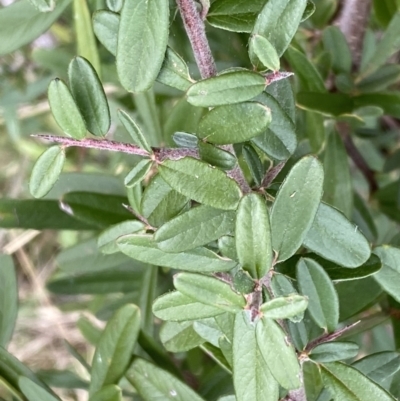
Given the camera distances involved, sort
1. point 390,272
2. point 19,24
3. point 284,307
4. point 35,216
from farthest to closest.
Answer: point 35,216
point 19,24
point 390,272
point 284,307

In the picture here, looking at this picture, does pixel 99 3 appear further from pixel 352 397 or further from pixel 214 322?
pixel 352 397

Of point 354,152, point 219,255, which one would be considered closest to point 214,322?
point 219,255

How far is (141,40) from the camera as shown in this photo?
371 millimetres

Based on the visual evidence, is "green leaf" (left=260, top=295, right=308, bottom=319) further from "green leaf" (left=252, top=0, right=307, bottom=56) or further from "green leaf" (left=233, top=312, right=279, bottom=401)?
"green leaf" (left=252, top=0, right=307, bottom=56)

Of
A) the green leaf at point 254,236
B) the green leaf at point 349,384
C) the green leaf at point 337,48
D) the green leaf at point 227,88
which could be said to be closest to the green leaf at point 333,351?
the green leaf at point 349,384

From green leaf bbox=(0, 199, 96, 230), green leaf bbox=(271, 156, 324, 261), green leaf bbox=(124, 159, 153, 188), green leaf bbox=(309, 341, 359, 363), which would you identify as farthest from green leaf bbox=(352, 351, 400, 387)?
green leaf bbox=(0, 199, 96, 230)

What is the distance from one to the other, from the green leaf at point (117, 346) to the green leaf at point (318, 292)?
0.19m

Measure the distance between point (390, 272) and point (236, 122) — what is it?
7.8 inches

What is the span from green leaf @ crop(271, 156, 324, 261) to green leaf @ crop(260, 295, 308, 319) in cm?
5

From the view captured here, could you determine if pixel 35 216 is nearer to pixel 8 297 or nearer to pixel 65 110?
pixel 8 297

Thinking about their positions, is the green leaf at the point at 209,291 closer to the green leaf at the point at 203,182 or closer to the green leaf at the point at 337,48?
the green leaf at the point at 203,182

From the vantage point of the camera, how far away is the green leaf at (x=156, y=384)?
51cm

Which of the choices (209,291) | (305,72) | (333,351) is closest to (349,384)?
(333,351)

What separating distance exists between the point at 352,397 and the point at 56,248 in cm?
159
